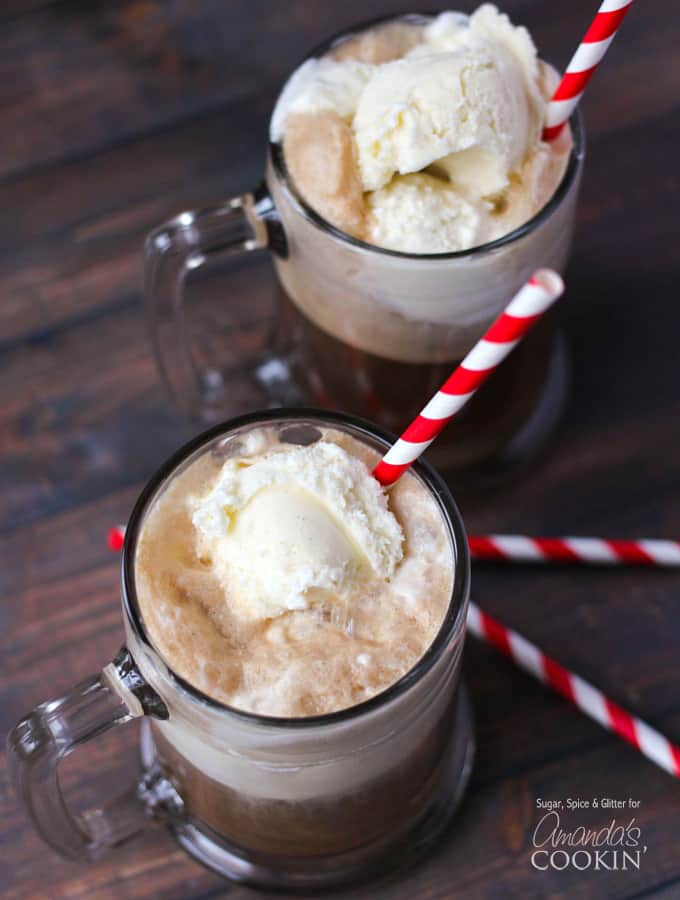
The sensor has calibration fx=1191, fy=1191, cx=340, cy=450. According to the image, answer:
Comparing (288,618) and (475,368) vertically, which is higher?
(475,368)

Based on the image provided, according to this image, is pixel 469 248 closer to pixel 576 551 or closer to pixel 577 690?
pixel 576 551

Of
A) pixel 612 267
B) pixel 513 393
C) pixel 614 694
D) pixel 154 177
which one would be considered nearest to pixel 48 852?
pixel 614 694

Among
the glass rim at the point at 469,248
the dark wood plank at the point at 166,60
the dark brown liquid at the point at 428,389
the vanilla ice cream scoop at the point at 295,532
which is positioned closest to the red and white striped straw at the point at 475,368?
the vanilla ice cream scoop at the point at 295,532

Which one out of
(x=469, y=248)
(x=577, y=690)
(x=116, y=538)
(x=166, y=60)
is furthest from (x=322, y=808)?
(x=166, y=60)

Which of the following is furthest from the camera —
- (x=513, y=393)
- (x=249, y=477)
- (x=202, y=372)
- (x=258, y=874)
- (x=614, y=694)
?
(x=202, y=372)

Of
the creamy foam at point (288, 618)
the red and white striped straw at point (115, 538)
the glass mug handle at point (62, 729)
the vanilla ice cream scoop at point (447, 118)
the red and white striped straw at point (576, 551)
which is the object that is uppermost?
the vanilla ice cream scoop at point (447, 118)

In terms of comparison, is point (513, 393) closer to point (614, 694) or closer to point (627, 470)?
point (627, 470)

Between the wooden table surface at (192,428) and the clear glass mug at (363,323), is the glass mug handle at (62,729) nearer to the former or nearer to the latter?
the wooden table surface at (192,428)
